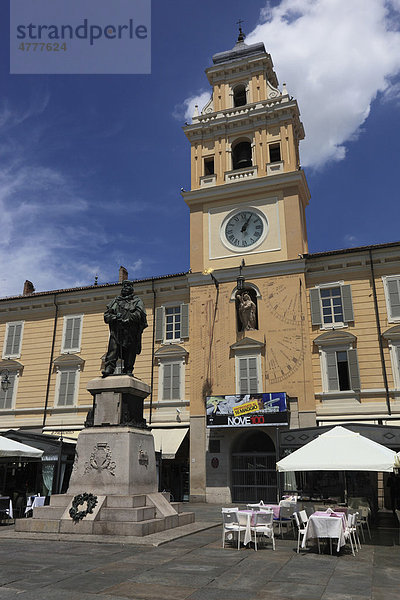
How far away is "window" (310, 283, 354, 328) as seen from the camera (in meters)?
21.5

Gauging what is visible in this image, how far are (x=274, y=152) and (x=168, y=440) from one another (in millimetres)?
16026

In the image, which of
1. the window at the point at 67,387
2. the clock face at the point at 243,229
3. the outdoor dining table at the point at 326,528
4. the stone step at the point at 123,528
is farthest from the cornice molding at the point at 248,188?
the stone step at the point at 123,528

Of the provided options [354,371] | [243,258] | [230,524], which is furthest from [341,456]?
[243,258]

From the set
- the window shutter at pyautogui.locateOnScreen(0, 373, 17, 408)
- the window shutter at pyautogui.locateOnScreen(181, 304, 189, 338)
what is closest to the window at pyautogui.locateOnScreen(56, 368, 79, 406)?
the window shutter at pyautogui.locateOnScreen(0, 373, 17, 408)

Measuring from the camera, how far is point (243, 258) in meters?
23.7

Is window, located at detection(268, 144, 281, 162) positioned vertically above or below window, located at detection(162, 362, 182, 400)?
above

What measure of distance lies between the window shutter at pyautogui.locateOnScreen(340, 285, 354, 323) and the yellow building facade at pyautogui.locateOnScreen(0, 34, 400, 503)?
0.15 feet

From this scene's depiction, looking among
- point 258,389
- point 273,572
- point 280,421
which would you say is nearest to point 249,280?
point 258,389

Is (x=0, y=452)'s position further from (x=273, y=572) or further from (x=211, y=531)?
(x=273, y=572)

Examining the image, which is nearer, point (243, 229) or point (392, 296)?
point (392, 296)

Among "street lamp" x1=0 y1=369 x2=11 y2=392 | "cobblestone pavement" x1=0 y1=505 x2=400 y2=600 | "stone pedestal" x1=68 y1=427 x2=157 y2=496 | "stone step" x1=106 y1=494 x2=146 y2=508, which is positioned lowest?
"cobblestone pavement" x1=0 y1=505 x2=400 y2=600

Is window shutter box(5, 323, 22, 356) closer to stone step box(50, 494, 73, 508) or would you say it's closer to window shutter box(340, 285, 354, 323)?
stone step box(50, 494, 73, 508)

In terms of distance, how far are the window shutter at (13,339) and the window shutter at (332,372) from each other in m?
16.9

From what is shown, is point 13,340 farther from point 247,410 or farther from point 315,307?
point 315,307
